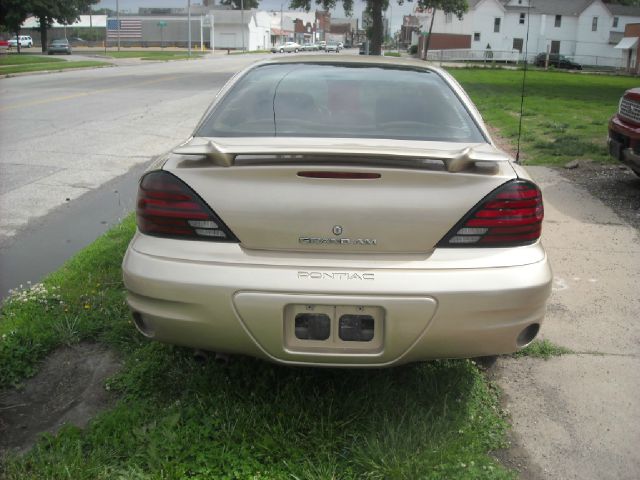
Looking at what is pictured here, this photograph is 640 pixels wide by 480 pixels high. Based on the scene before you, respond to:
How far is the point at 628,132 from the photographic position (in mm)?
7574

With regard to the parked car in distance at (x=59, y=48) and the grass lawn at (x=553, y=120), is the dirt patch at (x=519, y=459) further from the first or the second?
the parked car in distance at (x=59, y=48)

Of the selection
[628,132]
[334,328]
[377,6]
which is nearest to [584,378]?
[334,328]

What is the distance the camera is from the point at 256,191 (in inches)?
108

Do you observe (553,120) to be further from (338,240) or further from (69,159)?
(338,240)

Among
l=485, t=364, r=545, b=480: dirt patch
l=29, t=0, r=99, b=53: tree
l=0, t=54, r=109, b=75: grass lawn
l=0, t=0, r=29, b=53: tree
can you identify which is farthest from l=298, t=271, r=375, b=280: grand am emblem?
l=29, t=0, r=99, b=53: tree

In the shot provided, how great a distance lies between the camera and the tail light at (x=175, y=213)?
9.25ft

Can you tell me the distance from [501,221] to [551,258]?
3.11 metres

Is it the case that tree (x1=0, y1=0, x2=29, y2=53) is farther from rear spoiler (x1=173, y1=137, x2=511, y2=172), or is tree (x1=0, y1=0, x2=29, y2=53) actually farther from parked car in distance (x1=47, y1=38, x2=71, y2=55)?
rear spoiler (x1=173, y1=137, x2=511, y2=172)

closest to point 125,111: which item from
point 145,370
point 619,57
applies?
point 145,370

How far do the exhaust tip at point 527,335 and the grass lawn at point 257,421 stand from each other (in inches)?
17.1

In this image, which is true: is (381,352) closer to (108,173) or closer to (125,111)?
(108,173)

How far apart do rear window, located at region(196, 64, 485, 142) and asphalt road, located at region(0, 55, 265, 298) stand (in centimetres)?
243

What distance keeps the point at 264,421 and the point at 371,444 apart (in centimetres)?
49

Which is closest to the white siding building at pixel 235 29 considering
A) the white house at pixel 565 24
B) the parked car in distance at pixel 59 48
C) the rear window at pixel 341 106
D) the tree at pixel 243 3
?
the tree at pixel 243 3
